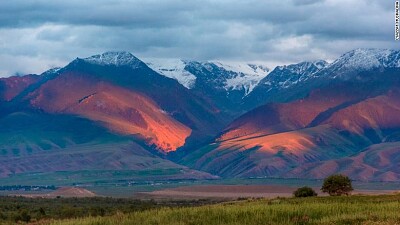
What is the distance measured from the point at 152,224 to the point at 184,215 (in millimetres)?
3971

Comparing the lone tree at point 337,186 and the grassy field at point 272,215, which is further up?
the lone tree at point 337,186

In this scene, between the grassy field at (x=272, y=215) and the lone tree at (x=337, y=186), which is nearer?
the grassy field at (x=272, y=215)

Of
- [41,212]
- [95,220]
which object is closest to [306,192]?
[41,212]

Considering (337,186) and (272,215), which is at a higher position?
(337,186)

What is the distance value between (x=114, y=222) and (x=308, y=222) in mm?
16086

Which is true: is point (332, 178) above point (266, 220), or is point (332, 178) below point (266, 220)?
above

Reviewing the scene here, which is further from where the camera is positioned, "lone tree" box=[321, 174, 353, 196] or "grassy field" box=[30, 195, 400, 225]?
"lone tree" box=[321, 174, 353, 196]

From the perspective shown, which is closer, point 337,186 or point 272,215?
point 272,215

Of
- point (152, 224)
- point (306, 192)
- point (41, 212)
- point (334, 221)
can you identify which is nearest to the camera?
point (334, 221)

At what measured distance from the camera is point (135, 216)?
259ft

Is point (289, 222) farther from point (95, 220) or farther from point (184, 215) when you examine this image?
point (95, 220)

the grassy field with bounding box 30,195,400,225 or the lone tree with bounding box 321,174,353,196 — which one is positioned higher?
the lone tree with bounding box 321,174,353,196

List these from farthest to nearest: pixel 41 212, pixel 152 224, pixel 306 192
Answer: pixel 41 212 < pixel 306 192 < pixel 152 224

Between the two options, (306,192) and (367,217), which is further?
(306,192)
